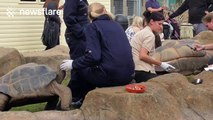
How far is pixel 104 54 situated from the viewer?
4895 millimetres

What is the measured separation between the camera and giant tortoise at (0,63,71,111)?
16.6 feet

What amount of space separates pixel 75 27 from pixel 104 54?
1089 mm

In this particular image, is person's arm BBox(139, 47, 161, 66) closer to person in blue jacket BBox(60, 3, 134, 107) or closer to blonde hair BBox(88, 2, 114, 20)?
person in blue jacket BBox(60, 3, 134, 107)

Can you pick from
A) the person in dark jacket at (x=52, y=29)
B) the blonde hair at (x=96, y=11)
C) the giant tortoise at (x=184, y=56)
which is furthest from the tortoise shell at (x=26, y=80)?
the person in dark jacket at (x=52, y=29)

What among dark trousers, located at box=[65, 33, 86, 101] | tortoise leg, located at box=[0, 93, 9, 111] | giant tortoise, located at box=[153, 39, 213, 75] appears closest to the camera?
tortoise leg, located at box=[0, 93, 9, 111]

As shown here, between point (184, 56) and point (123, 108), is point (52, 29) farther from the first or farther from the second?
point (123, 108)

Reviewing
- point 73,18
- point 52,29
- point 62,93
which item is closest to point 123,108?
point 62,93

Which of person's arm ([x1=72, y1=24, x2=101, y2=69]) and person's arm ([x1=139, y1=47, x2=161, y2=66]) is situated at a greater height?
person's arm ([x1=72, y1=24, x2=101, y2=69])

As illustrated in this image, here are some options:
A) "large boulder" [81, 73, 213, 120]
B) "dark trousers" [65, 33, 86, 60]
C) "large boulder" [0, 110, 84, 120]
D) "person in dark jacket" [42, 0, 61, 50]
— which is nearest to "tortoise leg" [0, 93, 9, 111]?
"large boulder" [0, 110, 84, 120]

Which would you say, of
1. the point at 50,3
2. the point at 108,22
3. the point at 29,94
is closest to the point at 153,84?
the point at 108,22

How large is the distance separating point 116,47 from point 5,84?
1.28m

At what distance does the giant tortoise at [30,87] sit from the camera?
5.06m

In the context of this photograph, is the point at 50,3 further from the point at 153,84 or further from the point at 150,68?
the point at 153,84

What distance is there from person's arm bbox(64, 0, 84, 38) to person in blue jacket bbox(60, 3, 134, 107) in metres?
0.80
